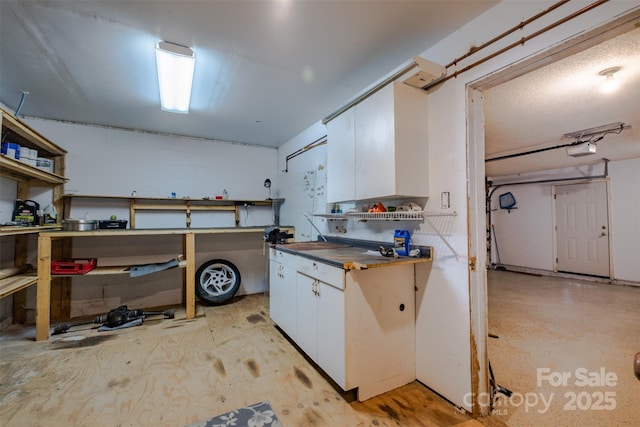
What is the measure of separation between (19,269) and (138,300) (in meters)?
1.19

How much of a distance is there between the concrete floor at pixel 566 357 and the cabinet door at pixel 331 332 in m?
0.98

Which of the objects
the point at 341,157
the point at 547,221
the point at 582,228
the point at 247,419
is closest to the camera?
the point at 247,419

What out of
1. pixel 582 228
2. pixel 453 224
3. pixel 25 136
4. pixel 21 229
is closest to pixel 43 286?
pixel 21 229

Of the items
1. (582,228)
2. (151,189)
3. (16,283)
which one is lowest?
(16,283)

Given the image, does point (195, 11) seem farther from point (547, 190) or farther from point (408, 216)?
point (547, 190)

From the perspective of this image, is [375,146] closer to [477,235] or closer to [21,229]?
[477,235]

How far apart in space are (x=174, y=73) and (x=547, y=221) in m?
7.14

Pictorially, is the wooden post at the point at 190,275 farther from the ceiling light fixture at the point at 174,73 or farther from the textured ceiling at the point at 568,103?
the textured ceiling at the point at 568,103

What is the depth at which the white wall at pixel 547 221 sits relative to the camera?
15.4 ft

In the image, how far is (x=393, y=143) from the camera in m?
1.77

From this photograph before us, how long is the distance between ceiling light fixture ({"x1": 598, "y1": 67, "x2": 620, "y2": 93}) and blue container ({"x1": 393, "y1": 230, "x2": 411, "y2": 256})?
83.8 inches

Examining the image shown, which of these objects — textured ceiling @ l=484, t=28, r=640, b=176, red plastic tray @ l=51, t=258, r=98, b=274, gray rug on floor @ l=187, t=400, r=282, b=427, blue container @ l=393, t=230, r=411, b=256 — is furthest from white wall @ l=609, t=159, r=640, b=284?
red plastic tray @ l=51, t=258, r=98, b=274

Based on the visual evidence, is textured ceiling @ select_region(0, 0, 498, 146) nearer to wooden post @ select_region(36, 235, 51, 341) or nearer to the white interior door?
wooden post @ select_region(36, 235, 51, 341)

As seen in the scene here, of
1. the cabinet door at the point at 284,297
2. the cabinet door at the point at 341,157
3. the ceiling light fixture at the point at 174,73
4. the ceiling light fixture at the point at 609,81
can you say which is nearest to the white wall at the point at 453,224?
the cabinet door at the point at 341,157
